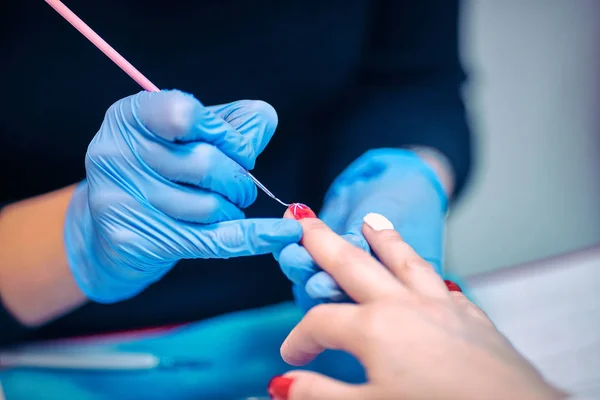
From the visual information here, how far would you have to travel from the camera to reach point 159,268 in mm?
613

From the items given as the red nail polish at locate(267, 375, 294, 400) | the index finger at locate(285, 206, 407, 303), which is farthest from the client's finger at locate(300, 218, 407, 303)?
the red nail polish at locate(267, 375, 294, 400)

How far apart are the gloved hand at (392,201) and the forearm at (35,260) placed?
1.00ft

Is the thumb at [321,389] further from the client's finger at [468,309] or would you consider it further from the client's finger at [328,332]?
the client's finger at [468,309]

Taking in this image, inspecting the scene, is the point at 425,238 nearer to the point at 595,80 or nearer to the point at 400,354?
the point at 400,354

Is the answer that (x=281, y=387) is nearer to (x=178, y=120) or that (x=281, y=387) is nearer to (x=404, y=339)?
(x=404, y=339)

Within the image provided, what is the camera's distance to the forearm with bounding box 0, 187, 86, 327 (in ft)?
2.09

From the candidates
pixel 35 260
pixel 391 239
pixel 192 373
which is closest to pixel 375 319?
pixel 391 239

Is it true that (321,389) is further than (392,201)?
No

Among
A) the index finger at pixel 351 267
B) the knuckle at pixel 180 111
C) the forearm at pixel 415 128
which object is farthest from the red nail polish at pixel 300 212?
the forearm at pixel 415 128

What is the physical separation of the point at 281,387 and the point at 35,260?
0.39 m

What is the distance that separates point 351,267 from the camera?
0.49 m

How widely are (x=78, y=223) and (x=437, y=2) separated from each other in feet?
2.18

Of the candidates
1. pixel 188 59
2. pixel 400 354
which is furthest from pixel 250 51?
pixel 400 354

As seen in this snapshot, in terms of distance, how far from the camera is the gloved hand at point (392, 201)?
660 mm
